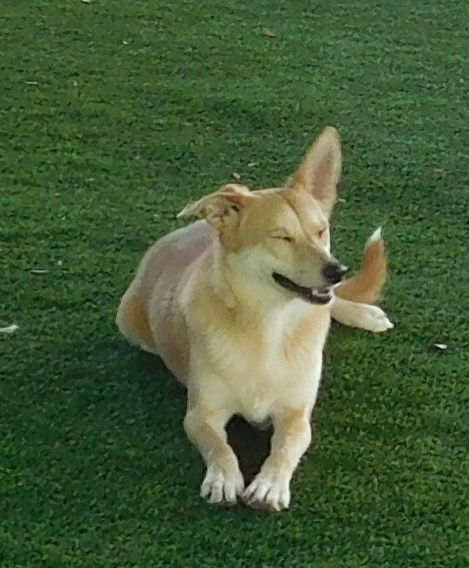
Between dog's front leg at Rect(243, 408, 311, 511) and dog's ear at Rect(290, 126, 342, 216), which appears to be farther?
dog's ear at Rect(290, 126, 342, 216)

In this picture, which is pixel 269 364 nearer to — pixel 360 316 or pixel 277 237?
pixel 277 237

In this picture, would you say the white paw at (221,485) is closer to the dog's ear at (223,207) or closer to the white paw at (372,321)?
the dog's ear at (223,207)

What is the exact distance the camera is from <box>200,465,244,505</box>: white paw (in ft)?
8.96

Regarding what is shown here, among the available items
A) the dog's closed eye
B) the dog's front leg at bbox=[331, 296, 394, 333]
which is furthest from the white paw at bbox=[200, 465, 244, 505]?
the dog's front leg at bbox=[331, 296, 394, 333]

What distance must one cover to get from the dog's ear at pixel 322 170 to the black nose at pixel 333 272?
21cm

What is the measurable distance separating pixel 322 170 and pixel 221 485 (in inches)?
29.0

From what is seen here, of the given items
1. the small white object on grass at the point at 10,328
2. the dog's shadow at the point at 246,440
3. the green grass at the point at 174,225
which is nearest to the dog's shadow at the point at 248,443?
the dog's shadow at the point at 246,440

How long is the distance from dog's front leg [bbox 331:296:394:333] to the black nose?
64 centimetres

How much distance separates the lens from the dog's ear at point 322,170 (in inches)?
116

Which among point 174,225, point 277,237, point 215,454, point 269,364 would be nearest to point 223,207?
point 277,237

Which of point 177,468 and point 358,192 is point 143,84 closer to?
point 358,192

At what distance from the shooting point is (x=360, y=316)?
3.41m

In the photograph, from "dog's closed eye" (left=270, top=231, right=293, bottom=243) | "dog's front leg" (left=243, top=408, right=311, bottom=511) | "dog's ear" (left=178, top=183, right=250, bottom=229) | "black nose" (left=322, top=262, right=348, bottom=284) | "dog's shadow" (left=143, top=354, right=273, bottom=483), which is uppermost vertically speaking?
"dog's ear" (left=178, top=183, right=250, bottom=229)

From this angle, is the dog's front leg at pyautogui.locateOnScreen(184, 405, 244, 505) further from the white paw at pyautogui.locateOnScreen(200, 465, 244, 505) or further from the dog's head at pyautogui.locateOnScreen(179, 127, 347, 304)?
the dog's head at pyautogui.locateOnScreen(179, 127, 347, 304)
